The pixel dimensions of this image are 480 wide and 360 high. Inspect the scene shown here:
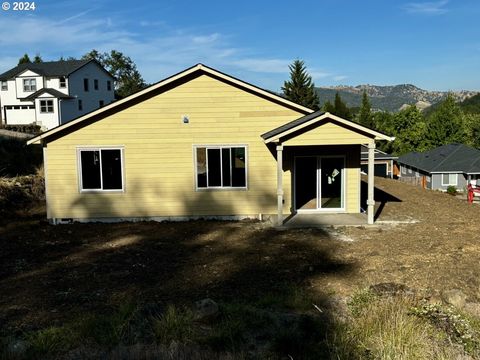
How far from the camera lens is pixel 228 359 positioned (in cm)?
527

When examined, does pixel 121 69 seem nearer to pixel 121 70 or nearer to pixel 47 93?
pixel 121 70

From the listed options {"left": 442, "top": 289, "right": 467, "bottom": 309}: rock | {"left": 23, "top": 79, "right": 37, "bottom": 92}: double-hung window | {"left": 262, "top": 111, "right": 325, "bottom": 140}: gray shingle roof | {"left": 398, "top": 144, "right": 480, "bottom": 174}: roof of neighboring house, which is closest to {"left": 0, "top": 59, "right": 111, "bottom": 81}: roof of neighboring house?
{"left": 23, "top": 79, "right": 37, "bottom": 92}: double-hung window

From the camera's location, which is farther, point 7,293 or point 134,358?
point 7,293

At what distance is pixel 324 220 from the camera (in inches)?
584

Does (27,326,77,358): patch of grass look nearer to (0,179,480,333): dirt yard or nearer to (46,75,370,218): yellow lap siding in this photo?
(0,179,480,333): dirt yard

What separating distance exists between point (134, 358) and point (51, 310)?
9.21ft

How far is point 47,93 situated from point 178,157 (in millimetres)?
42684

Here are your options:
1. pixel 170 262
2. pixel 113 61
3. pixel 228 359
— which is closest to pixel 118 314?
pixel 228 359

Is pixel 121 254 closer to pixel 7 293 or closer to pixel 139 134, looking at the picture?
pixel 7 293

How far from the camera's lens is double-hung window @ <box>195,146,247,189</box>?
15.7 meters

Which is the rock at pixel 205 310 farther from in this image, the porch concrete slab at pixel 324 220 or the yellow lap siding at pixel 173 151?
the yellow lap siding at pixel 173 151

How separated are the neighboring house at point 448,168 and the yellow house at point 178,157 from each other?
3517cm

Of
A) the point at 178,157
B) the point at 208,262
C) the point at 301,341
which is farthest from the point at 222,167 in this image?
the point at 301,341

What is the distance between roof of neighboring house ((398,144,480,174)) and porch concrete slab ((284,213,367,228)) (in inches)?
1371
